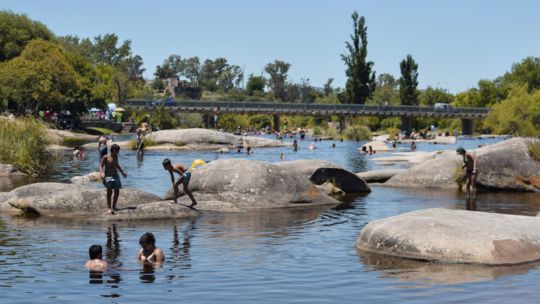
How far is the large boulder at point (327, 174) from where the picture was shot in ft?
90.4

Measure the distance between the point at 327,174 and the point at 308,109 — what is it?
94.9m

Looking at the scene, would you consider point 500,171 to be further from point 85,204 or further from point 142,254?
point 142,254

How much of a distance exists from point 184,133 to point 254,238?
52300 millimetres

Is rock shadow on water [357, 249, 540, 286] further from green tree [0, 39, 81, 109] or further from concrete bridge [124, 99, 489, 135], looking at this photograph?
concrete bridge [124, 99, 489, 135]

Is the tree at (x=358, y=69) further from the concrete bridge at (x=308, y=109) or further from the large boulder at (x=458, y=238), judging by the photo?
the large boulder at (x=458, y=238)

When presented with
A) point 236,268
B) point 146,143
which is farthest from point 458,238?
point 146,143

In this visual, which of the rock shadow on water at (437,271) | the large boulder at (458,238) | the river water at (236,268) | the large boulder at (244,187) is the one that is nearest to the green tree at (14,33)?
the large boulder at (244,187)

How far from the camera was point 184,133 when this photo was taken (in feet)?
229

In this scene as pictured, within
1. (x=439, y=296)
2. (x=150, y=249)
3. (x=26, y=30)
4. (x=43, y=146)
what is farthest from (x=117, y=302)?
(x=26, y=30)

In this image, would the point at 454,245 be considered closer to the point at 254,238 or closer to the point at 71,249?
the point at 254,238

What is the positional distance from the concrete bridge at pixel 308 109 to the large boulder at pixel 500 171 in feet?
277

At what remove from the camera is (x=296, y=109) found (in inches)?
4803

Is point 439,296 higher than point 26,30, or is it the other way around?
point 26,30

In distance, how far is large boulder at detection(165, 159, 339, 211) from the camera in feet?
75.5
